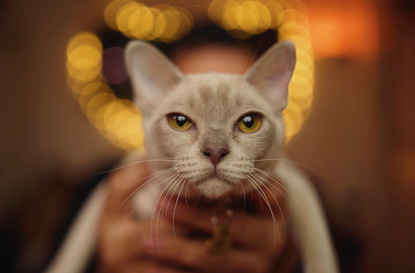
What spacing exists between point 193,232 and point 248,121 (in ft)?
0.69

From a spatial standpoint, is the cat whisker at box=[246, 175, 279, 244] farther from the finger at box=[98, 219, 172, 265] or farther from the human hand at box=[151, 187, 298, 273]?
the finger at box=[98, 219, 172, 265]

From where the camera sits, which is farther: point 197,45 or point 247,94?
point 197,45

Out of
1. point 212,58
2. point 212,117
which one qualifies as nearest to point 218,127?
point 212,117

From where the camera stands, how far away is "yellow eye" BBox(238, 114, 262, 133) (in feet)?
1.28

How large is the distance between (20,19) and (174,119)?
0.43 m

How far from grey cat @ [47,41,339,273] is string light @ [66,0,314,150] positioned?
0.04 m

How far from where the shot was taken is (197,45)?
57 centimetres

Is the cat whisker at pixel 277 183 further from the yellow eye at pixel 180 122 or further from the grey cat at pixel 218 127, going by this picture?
the yellow eye at pixel 180 122

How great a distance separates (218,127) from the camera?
37cm

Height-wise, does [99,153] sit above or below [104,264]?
above

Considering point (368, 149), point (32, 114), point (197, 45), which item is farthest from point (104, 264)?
point (368, 149)

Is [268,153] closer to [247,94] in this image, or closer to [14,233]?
[247,94]

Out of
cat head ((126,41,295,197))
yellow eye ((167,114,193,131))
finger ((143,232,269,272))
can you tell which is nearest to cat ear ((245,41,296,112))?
cat head ((126,41,295,197))

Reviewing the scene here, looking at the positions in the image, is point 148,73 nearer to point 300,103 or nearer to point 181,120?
point 181,120
